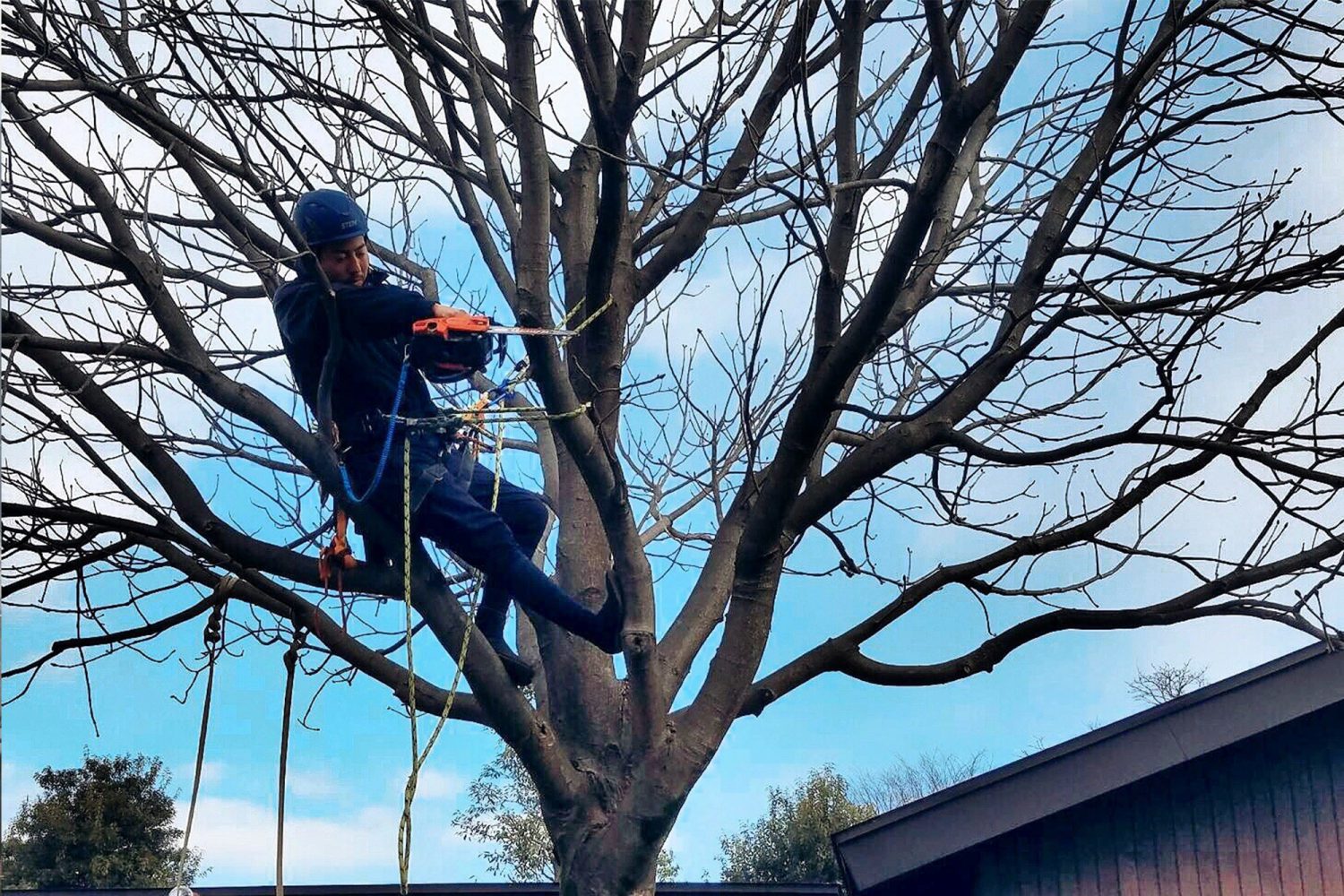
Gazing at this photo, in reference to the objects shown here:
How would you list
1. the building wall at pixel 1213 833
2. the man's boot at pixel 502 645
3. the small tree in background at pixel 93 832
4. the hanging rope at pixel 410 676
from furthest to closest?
the small tree in background at pixel 93 832, the building wall at pixel 1213 833, the man's boot at pixel 502 645, the hanging rope at pixel 410 676

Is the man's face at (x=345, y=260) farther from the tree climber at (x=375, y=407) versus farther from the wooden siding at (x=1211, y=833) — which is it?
the wooden siding at (x=1211, y=833)

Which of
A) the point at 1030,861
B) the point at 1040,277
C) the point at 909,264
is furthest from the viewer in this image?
the point at 1030,861

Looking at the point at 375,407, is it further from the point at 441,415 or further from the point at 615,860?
the point at 615,860

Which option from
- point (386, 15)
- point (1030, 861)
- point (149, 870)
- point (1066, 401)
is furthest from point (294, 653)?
point (149, 870)

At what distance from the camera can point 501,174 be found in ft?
18.8

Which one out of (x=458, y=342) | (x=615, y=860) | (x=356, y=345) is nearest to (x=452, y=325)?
(x=458, y=342)

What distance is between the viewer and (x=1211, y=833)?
6.50 m

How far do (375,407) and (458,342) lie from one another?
15.9 inches

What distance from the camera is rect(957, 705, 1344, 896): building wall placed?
20.8ft

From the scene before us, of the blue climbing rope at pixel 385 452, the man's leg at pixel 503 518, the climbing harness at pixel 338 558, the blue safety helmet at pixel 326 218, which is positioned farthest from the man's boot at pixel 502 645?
the blue safety helmet at pixel 326 218

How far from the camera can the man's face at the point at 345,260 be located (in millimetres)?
4520

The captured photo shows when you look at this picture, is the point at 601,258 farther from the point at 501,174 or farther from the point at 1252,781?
the point at 1252,781

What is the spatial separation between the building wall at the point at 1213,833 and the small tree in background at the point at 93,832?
11.6 metres

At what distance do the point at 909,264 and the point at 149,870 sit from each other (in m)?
14.1
